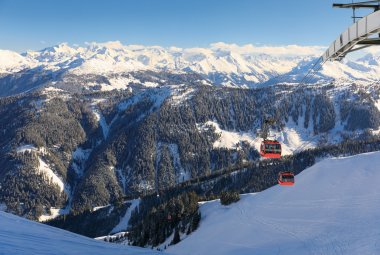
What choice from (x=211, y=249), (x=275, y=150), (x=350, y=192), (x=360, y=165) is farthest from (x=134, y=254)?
(x=360, y=165)

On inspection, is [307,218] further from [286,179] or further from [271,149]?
[271,149]

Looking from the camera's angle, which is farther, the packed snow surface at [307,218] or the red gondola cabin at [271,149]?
the packed snow surface at [307,218]

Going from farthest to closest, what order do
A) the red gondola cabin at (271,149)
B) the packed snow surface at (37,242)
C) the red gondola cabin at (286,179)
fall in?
the red gondola cabin at (286,179) → the red gondola cabin at (271,149) → the packed snow surface at (37,242)

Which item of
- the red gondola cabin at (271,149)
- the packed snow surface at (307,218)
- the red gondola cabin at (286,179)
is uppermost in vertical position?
the red gondola cabin at (271,149)

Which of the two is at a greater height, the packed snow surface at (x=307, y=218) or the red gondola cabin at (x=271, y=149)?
the red gondola cabin at (x=271, y=149)

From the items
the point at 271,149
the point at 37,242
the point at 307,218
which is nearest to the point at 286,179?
the point at 271,149

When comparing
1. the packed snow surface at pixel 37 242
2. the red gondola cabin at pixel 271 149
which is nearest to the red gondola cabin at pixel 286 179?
the red gondola cabin at pixel 271 149

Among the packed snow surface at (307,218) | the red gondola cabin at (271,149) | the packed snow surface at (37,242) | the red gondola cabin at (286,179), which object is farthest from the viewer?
the red gondola cabin at (286,179)

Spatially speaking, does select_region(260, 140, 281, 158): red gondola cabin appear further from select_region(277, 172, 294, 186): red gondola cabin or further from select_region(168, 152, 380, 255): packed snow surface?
select_region(168, 152, 380, 255): packed snow surface

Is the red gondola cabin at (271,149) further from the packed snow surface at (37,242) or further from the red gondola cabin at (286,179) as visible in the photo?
the packed snow surface at (37,242)

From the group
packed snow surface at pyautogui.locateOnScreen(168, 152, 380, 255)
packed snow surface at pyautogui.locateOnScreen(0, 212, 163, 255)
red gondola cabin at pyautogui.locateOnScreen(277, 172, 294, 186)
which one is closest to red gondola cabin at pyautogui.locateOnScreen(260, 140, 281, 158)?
red gondola cabin at pyautogui.locateOnScreen(277, 172, 294, 186)
